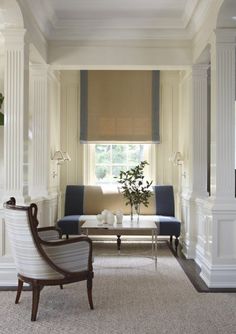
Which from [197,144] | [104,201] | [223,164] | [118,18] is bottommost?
[104,201]

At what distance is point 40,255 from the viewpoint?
11.9 ft

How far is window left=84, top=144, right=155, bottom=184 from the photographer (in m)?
7.83

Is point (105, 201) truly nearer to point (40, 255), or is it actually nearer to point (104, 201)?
point (104, 201)

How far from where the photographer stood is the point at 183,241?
6.59 meters

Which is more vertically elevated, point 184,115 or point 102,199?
point 184,115

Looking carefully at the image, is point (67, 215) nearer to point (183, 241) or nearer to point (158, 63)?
point (183, 241)

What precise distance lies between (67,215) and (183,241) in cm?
202

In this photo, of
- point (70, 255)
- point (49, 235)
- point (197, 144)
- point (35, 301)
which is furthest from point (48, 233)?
point (197, 144)

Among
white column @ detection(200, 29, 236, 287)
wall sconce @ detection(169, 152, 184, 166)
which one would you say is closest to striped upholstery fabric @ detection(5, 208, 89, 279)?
white column @ detection(200, 29, 236, 287)

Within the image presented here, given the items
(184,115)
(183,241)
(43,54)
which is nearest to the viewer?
(43,54)

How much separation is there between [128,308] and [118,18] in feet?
12.4

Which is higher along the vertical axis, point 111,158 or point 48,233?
point 111,158

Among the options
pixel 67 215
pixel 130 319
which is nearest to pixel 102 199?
pixel 67 215

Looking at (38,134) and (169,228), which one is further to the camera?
(169,228)
